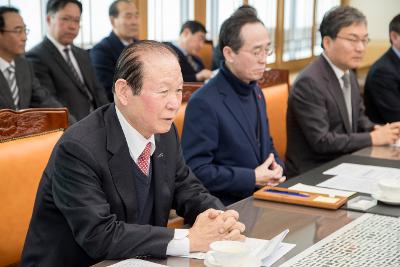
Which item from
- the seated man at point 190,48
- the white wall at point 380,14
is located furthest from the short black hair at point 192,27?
the white wall at point 380,14

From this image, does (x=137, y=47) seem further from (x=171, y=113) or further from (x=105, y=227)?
(x=105, y=227)

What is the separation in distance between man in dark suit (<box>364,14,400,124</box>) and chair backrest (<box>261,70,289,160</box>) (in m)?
0.68

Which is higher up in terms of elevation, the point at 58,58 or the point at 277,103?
the point at 58,58

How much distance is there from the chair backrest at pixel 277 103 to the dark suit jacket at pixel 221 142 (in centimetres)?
85

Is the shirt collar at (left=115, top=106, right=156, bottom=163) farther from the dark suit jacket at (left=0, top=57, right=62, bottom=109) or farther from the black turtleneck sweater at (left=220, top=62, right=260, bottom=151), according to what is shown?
the dark suit jacket at (left=0, top=57, right=62, bottom=109)

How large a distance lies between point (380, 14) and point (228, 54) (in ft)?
22.3

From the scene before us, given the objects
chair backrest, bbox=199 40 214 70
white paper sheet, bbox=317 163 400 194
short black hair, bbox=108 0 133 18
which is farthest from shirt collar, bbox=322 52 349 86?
chair backrest, bbox=199 40 214 70

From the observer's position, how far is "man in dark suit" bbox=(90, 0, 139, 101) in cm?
523

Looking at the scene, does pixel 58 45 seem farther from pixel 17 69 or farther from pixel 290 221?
pixel 290 221

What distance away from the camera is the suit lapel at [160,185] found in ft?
6.44

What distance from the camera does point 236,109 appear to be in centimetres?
282

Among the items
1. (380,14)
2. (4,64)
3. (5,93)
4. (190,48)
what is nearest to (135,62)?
(5,93)

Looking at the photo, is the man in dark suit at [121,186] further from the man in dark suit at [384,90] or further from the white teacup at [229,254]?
the man in dark suit at [384,90]

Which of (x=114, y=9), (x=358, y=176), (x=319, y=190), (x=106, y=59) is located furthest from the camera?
(x=114, y=9)
